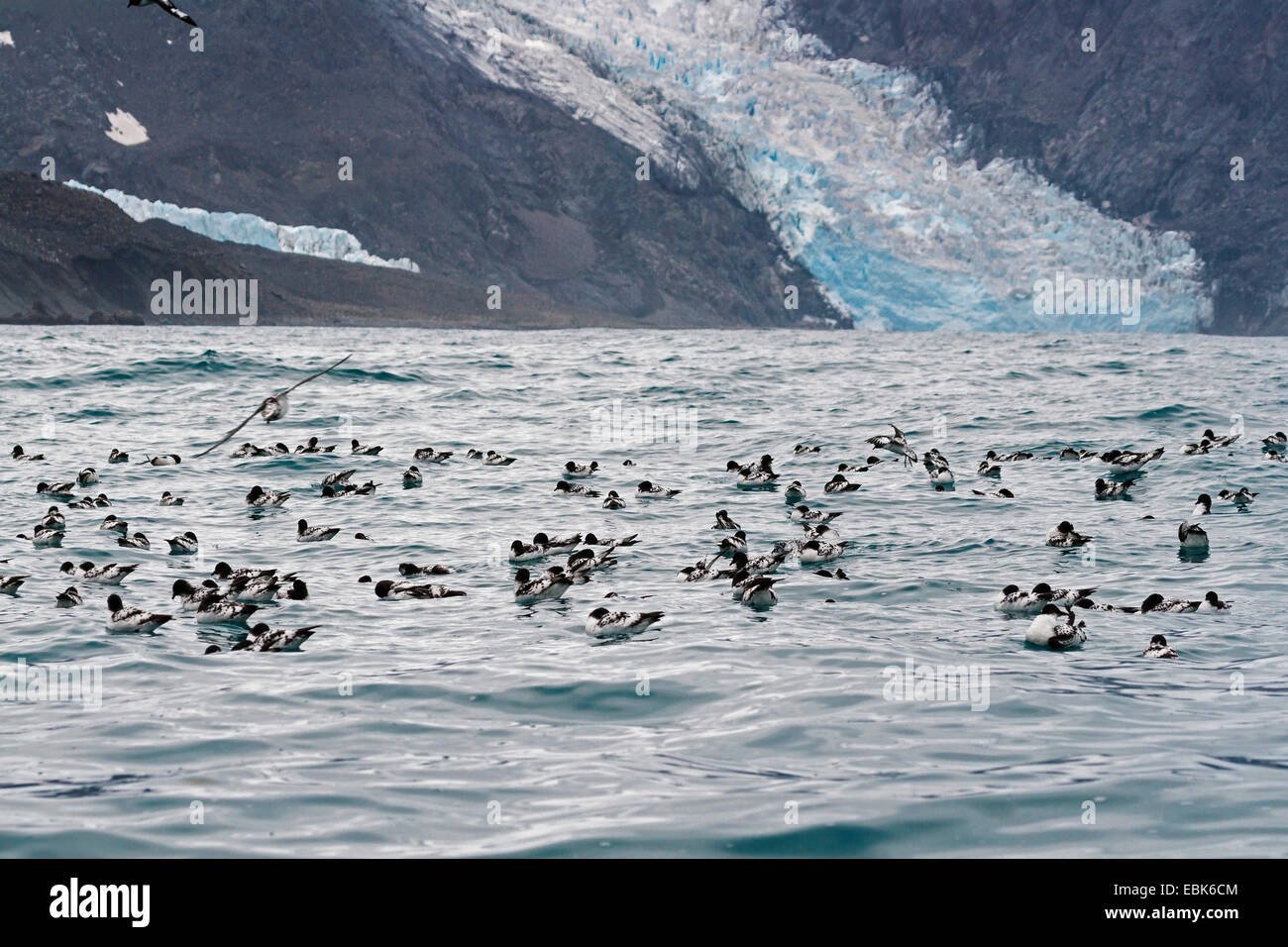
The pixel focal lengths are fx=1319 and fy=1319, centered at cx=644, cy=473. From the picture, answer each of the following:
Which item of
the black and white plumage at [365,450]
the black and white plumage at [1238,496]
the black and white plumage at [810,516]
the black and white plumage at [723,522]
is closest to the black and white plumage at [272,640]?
the black and white plumage at [723,522]

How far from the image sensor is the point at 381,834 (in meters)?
8.96

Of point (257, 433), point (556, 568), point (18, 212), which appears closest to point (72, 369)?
point (257, 433)

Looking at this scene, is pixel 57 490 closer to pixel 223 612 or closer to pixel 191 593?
pixel 191 593

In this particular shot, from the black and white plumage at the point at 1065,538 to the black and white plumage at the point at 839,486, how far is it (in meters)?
7.15

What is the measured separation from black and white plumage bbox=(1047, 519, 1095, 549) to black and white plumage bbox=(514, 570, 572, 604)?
8638 millimetres

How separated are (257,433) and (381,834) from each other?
3441 centimetres

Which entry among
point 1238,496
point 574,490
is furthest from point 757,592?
point 1238,496

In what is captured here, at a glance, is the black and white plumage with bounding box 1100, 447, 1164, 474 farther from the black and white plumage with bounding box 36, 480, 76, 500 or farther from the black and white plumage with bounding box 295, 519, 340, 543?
the black and white plumage with bounding box 36, 480, 76, 500

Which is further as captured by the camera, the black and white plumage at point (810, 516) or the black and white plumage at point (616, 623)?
the black and white plumage at point (810, 516)

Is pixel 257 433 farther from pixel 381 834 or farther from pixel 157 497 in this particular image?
pixel 381 834

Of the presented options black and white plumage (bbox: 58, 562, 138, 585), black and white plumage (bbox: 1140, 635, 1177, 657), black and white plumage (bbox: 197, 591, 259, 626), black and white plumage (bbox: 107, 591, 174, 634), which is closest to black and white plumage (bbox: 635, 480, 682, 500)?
black and white plumage (bbox: 58, 562, 138, 585)

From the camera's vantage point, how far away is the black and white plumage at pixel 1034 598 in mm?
16453

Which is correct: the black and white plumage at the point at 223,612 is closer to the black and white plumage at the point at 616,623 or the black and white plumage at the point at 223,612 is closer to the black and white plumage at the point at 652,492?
the black and white plumage at the point at 616,623
